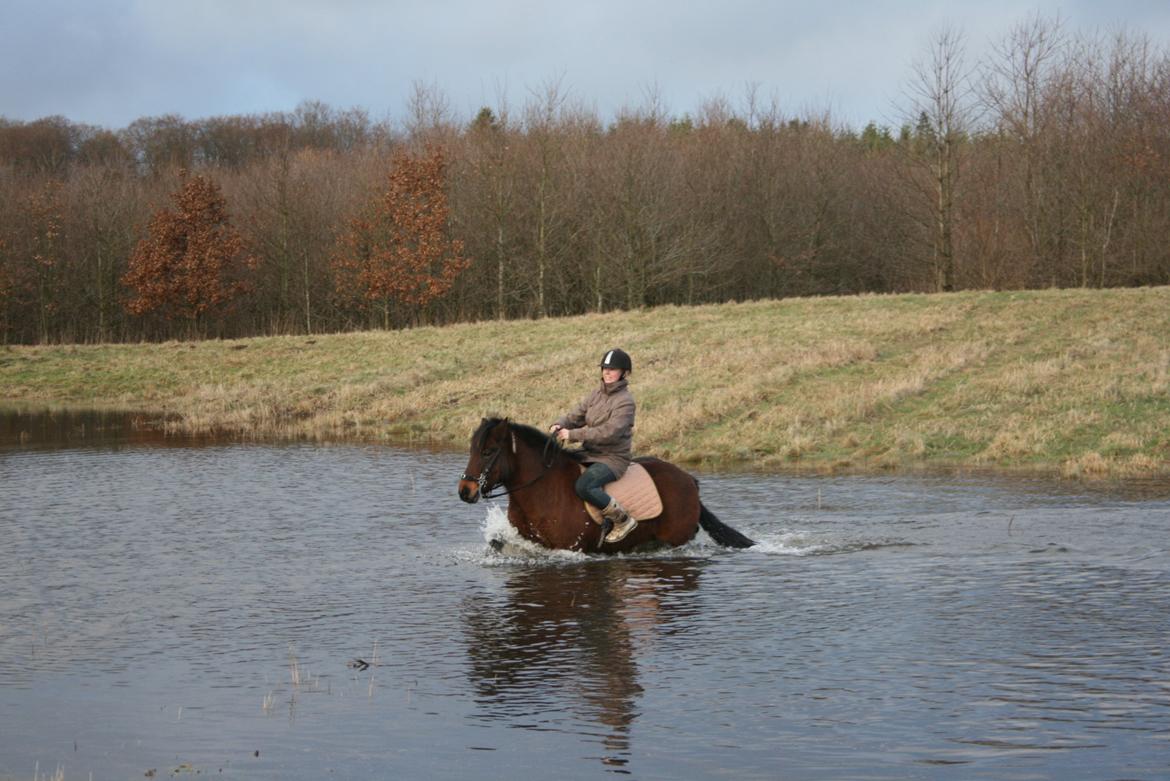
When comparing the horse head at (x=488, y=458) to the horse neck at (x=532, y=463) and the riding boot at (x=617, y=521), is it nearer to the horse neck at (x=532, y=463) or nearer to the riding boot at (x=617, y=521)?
the horse neck at (x=532, y=463)

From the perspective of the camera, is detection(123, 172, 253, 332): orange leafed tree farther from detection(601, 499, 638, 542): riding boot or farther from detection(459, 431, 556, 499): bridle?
detection(601, 499, 638, 542): riding boot

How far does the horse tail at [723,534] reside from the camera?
13.8 m

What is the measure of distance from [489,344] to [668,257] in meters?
19.1

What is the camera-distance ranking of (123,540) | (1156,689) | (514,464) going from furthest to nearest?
(123,540), (514,464), (1156,689)

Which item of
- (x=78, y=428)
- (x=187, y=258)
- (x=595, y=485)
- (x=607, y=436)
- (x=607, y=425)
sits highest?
(x=187, y=258)

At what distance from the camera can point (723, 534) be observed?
1384 centimetres

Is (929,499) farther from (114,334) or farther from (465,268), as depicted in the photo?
(114,334)

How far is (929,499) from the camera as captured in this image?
17.2m

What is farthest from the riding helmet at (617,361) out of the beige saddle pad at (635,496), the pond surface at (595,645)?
the pond surface at (595,645)

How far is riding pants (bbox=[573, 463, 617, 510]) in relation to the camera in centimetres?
1325

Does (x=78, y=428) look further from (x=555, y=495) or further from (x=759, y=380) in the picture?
(x=555, y=495)

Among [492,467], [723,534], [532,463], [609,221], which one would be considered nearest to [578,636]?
[492,467]

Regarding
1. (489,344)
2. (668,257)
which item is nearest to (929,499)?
(489,344)

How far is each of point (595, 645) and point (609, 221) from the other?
167 feet
